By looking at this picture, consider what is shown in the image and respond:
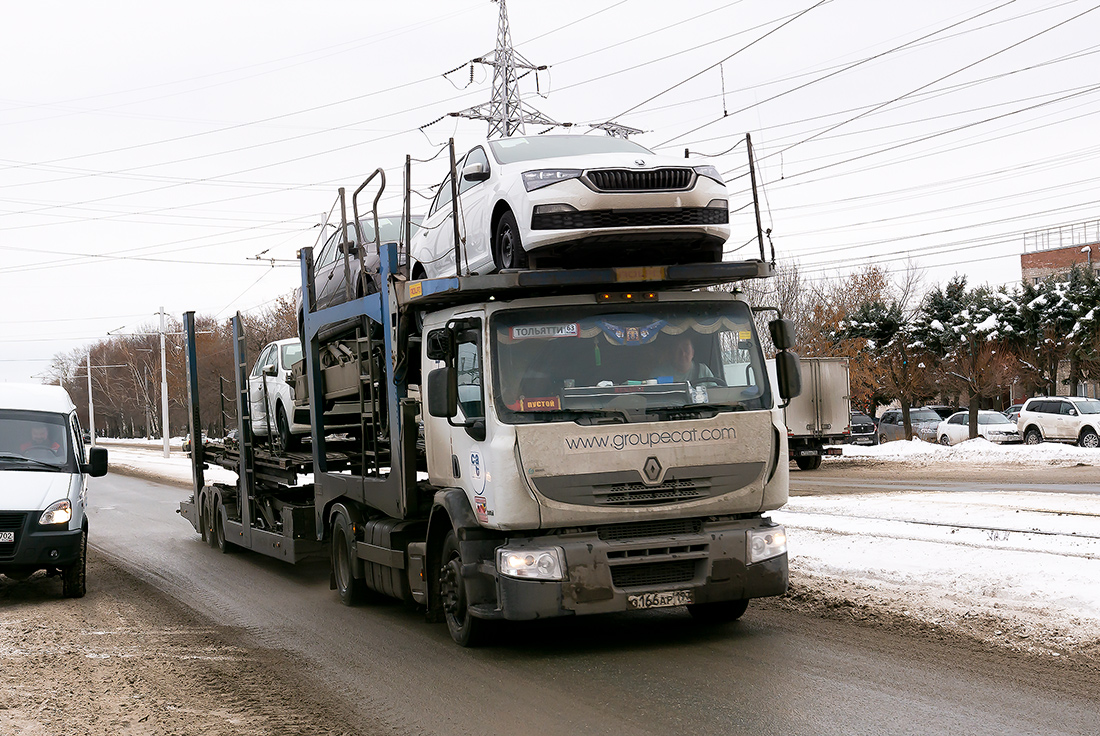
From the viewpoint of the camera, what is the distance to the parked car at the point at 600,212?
786 centimetres

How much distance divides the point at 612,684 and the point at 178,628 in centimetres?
457

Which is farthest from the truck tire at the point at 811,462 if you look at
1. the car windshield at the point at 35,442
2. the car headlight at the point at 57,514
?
the car headlight at the point at 57,514

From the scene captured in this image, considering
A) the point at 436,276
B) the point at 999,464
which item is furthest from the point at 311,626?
the point at 999,464

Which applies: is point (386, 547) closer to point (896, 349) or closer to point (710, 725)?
point (710, 725)

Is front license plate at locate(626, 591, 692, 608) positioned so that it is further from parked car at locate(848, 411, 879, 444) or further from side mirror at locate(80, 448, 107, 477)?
parked car at locate(848, 411, 879, 444)

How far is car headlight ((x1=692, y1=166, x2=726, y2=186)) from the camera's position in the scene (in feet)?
26.8

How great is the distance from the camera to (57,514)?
11484mm

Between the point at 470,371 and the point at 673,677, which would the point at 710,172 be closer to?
the point at 470,371

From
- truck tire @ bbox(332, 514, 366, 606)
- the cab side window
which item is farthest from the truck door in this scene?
truck tire @ bbox(332, 514, 366, 606)

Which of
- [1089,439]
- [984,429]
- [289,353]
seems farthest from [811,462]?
[289,353]

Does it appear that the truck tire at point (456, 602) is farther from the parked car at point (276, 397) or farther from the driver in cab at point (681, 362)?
the parked car at point (276, 397)

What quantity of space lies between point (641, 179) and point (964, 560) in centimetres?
539

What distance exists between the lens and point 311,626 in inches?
378

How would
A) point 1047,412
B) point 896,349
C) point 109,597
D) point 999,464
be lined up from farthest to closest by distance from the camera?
point 896,349
point 1047,412
point 999,464
point 109,597
